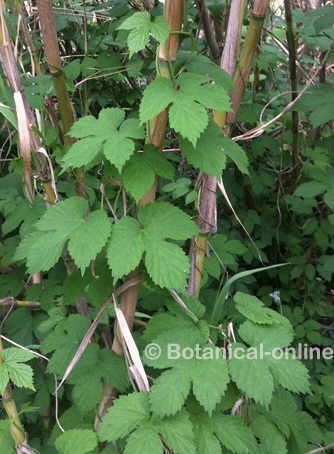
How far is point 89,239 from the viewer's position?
2.98 feet

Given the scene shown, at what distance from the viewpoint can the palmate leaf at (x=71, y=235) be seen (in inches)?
35.4

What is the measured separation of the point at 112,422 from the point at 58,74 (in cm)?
80

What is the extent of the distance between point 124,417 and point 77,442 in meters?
0.12

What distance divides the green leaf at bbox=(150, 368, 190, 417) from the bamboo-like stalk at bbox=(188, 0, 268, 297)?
0.86ft

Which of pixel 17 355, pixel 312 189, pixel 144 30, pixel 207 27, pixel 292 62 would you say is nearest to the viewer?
pixel 144 30

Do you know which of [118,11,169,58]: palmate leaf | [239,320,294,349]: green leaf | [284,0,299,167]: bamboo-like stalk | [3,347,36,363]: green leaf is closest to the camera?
[118,11,169,58]: palmate leaf

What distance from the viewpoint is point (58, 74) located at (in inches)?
42.1

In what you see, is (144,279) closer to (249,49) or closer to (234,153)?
(234,153)

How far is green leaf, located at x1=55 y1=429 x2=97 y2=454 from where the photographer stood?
3.19 ft

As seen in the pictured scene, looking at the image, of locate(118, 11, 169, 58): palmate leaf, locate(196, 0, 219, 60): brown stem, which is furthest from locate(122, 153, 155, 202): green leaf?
locate(196, 0, 219, 60): brown stem

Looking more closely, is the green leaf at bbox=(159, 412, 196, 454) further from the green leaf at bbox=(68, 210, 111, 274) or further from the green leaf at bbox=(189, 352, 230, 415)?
the green leaf at bbox=(68, 210, 111, 274)

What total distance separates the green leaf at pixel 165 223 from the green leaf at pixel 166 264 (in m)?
0.02

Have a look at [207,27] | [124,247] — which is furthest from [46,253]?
[207,27]

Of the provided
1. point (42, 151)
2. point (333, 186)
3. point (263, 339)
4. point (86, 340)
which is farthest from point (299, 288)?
point (42, 151)
